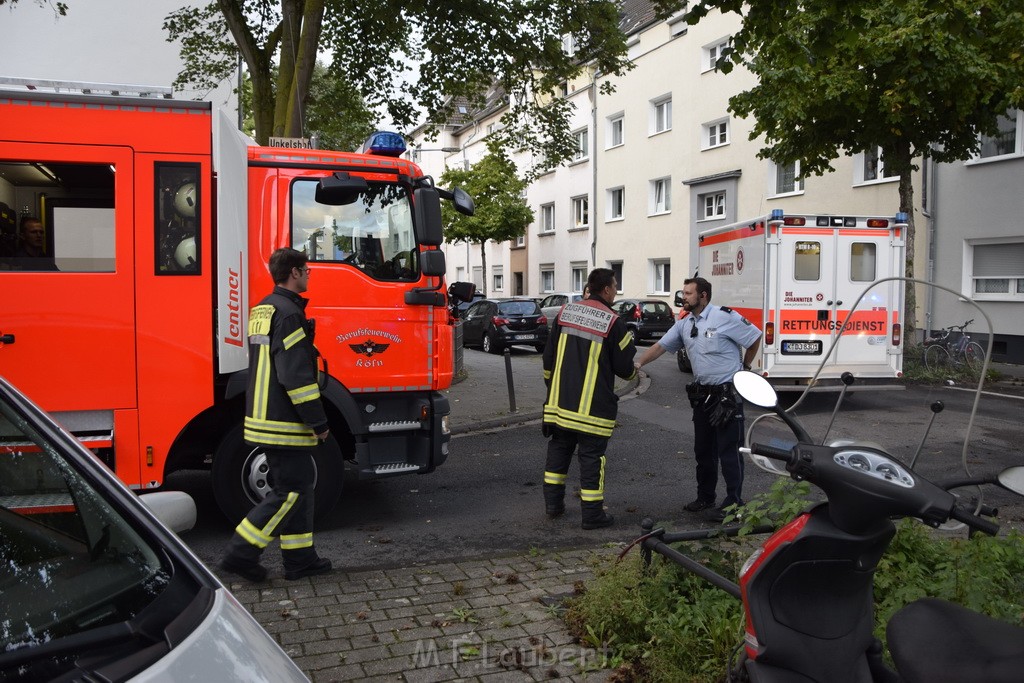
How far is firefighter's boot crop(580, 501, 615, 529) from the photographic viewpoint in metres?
6.10

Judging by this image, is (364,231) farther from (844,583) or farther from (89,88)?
(844,583)

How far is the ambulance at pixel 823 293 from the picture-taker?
12641 millimetres

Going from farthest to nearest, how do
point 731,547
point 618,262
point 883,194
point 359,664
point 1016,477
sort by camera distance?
1. point 618,262
2. point 883,194
3. point 731,547
4. point 359,664
5. point 1016,477

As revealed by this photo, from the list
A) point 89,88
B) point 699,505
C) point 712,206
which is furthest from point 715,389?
point 712,206

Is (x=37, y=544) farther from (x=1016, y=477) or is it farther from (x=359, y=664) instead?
(x=1016, y=477)

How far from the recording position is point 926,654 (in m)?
1.95

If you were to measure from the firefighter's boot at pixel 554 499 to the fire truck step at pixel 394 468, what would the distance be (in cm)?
98

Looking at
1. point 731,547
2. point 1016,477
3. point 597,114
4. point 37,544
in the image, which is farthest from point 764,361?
point 597,114

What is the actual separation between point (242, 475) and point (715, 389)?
3.44 meters

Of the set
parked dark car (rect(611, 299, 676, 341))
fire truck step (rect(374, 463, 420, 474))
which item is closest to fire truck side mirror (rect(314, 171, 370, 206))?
fire truck step (rect(374, 463, 420, 474))

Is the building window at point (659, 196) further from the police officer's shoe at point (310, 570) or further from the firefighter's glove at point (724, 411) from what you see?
the police officer's shoe at point (310, 570)

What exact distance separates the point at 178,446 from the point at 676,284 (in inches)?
993

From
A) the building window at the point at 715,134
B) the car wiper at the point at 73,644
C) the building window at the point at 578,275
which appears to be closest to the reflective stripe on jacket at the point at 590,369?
the car wiper at the point at 73,644

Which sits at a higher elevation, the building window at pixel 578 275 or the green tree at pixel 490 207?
the green tree at pixel 490 207
